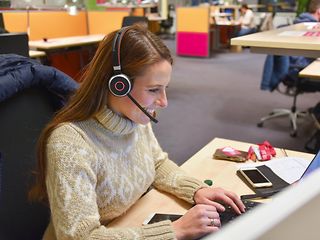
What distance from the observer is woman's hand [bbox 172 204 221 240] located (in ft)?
2.76

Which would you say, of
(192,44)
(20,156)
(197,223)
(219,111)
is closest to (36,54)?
(219,111)

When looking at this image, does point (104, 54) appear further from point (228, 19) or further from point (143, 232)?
point (228, 19)

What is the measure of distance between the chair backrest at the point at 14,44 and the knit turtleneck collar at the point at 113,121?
1541 millimetres

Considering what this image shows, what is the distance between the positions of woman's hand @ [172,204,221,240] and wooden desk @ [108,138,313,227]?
0.16 metres

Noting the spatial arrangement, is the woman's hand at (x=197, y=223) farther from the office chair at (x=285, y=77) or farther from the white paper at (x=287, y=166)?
the office chair at (x=285, y=77)

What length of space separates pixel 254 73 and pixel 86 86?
18.3ft

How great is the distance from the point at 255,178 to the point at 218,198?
0.21 metres

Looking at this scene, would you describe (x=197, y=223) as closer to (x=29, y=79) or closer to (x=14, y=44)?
(x=29, y=79)

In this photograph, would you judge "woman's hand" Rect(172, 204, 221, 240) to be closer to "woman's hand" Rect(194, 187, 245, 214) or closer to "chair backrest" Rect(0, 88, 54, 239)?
"woman's hand" Rect(194, 187, 245, 214)

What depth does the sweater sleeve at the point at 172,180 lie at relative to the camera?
3.58 feet

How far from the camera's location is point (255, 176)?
1.18 metres

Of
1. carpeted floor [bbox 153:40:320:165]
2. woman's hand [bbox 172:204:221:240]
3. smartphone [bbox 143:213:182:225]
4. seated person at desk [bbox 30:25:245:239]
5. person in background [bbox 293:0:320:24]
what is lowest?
carpeted floor [bbox 153:40:320:165]

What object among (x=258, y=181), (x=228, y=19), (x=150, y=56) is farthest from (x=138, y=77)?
(x=228, y=19)

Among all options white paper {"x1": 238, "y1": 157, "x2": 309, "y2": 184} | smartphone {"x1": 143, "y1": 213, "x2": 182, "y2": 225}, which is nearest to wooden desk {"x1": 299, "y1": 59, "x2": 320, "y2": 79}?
white paper {"x1": 238, "y1": 157, "x2": 309, "y2": 184}
